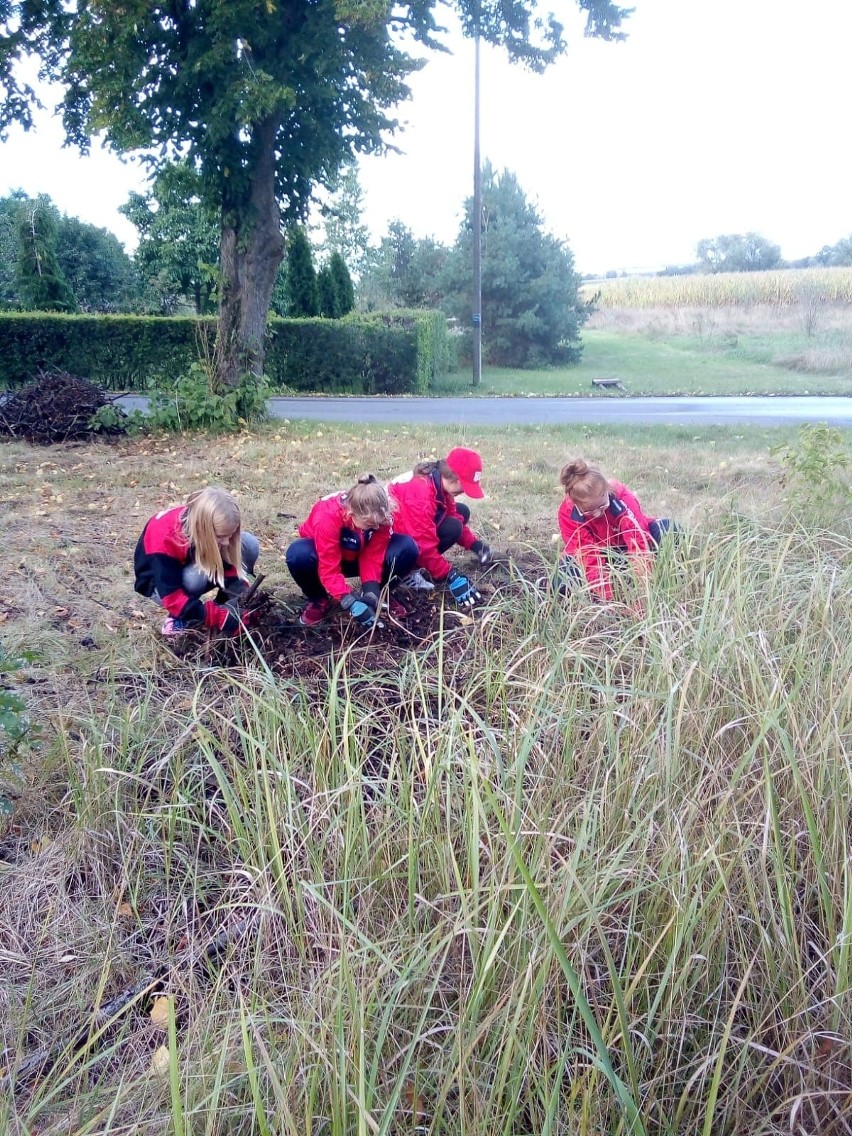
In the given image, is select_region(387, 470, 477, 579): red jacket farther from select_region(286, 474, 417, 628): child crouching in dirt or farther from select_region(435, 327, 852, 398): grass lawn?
Result: select_region(435, 327, 852, 398): grass lawn

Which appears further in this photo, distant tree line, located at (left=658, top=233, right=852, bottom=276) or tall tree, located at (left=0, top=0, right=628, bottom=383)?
distant tree line, located at (left=658, top=233, right=852, bottom=276)

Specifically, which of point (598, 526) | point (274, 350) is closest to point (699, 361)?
point (274, 350)

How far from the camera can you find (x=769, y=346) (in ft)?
88.8

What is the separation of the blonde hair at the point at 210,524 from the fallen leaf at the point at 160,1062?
199 centimetres

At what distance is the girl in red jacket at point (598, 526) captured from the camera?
346 centimetres

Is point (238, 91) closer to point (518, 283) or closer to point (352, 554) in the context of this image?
point (352, 554)

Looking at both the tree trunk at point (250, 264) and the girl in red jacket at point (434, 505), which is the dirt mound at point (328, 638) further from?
the tree trunk at point (250, 264)

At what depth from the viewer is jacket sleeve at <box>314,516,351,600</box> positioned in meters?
3.73

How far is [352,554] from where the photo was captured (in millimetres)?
3975

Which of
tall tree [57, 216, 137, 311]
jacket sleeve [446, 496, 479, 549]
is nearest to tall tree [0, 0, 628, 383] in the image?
jacket sleeve [446, 496, 479, 549]

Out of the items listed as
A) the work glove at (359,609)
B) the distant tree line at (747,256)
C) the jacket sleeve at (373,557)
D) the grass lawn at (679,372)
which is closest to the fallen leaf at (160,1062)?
the work glove at (359,609)

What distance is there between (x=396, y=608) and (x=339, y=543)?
0.36m

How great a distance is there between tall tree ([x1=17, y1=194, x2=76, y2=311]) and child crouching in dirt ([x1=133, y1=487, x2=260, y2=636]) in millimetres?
22141

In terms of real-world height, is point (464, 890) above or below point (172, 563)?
below
